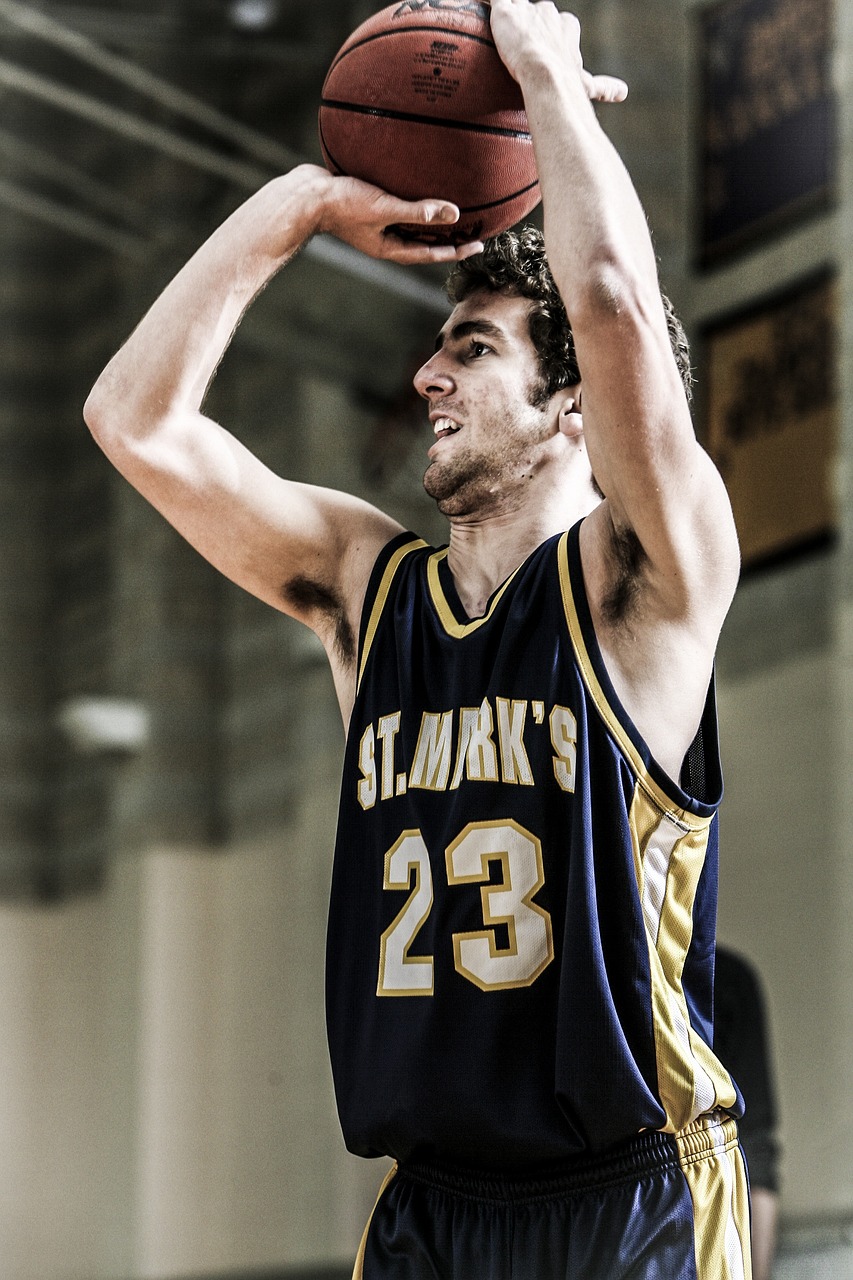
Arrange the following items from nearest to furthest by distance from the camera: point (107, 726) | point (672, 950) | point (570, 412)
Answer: point (672, 950) → point (570, 412) → point (107, 726)

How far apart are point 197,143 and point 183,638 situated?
109 inches

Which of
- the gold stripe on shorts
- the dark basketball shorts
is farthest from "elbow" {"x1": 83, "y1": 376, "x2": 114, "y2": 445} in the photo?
the gold stripe on shorts

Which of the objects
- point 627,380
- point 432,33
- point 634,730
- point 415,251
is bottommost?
point 634,730

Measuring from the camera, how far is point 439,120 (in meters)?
2.94

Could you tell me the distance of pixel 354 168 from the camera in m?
3.02

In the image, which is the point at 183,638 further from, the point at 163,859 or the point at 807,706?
the point at 807,706

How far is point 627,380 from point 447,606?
1.75 ft

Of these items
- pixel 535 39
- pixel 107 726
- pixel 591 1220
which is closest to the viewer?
pixel 591 1220

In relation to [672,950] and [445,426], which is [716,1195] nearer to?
[672,950]

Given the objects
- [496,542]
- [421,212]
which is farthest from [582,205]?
[496,542]

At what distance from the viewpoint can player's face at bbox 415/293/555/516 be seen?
296cm

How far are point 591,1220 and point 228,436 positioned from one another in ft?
4.63

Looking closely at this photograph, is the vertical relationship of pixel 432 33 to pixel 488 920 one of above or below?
above

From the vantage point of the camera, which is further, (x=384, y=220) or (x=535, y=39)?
(x=384, y=220)
